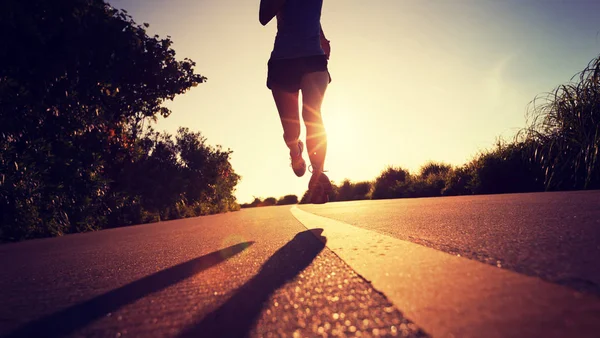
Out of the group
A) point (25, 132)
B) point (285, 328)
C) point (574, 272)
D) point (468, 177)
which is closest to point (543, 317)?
point (574, 272)

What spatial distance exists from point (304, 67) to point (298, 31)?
362 millimetres

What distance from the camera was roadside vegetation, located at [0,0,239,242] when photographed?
634 cm

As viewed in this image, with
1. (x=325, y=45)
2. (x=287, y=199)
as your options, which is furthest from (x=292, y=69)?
(x=287, y=199)

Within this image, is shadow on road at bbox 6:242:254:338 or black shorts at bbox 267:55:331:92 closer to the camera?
shadow on road at bbox 6:242:254:338

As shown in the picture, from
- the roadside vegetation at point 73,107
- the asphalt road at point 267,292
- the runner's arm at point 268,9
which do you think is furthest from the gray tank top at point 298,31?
the roadside vegetation at point 73,107

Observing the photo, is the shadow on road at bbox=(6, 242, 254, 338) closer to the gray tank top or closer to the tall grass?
the gray tank top

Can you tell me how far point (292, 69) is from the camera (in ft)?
12.0

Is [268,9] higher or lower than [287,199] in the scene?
higher

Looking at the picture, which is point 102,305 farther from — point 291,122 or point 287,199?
point 287,199

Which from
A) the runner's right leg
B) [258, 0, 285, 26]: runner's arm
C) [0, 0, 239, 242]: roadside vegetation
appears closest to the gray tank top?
[258, 0, 285, 26]: runner's arm

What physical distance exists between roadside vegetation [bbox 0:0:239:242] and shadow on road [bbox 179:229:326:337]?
258 inches

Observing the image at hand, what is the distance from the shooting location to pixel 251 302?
0.86m

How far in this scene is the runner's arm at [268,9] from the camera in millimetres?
3572

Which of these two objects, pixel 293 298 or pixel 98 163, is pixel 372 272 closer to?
pixel 293 298
